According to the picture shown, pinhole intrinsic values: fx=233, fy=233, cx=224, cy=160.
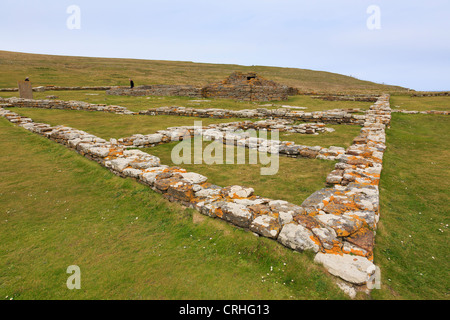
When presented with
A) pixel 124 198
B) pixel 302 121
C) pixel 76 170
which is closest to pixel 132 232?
pixel 124 198

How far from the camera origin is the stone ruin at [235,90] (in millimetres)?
22094

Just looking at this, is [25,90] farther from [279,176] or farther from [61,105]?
[279,176]

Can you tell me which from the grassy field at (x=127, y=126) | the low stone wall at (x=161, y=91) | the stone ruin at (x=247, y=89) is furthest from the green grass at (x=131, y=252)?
the low stone wall at (x=161, y=91)

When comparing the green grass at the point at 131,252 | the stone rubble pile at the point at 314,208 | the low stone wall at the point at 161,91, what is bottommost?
the green grass at the point at 131,252

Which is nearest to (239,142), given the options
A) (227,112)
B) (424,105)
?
(227,112)

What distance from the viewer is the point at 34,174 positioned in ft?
22.0

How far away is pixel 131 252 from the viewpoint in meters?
3.75

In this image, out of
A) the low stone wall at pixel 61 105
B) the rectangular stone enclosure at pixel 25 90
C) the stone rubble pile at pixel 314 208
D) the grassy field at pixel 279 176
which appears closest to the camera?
the stone rubble pile at pixel 314 208

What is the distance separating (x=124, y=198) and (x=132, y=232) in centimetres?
139

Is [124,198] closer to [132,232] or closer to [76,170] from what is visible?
[132,232]

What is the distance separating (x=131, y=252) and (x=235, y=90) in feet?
68.4

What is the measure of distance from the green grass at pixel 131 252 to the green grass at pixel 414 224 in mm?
1143

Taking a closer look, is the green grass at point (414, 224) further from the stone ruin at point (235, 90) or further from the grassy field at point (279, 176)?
the stone ruin at point (235, 90)

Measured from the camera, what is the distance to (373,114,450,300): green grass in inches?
121
